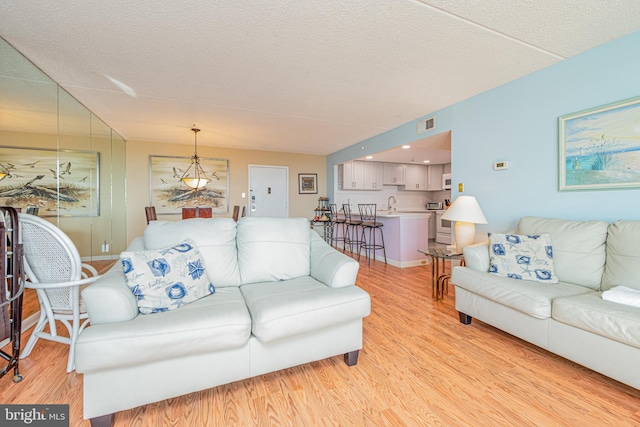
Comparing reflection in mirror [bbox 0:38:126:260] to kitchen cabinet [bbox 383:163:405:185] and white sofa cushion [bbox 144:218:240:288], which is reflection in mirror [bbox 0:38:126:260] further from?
kitchen cabinet [bbox 383:163:405:185]

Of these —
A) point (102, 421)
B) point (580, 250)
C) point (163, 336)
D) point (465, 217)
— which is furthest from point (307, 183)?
point (102, 421)

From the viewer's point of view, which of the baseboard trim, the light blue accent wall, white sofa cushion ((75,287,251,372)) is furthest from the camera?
the baseboard trim

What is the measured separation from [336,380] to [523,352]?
4.61 feet

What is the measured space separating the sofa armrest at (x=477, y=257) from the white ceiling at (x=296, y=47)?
5.55 ft

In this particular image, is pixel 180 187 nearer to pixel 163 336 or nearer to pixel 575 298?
pixel 163 336

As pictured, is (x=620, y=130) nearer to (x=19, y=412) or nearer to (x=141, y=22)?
(x=141, y=22)

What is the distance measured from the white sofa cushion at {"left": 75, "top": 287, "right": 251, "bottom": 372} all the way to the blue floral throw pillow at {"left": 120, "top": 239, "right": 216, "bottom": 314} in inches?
3.7

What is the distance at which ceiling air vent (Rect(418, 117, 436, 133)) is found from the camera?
3760 mm

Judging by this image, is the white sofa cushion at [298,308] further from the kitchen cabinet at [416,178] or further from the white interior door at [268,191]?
the kitchen cabinet at [416,178]

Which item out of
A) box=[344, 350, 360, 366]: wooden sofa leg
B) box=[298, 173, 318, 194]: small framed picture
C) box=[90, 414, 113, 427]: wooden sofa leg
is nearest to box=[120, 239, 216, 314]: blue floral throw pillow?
box=[90, 414, 113, 427]: wooden sofa leg

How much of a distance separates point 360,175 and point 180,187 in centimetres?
415

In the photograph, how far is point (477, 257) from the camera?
2.38 m

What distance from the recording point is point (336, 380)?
64.5 inches

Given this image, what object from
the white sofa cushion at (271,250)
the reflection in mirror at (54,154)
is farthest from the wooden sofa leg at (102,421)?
the reflection in mirror at (54,154)
